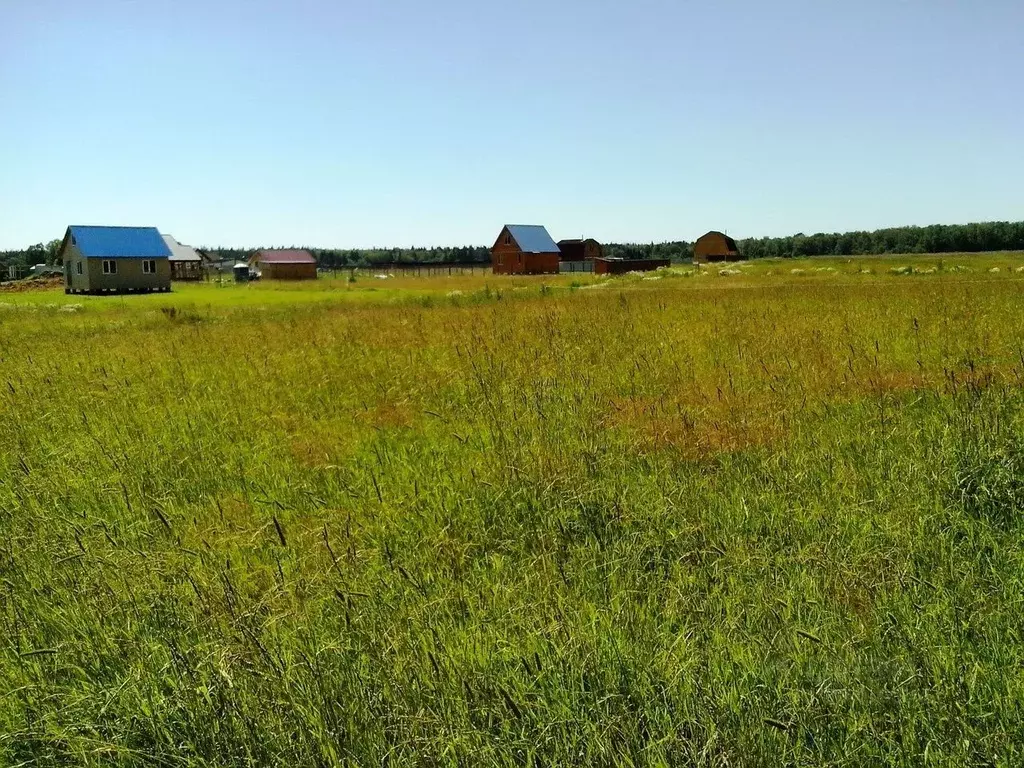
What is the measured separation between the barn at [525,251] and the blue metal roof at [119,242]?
3948 cm

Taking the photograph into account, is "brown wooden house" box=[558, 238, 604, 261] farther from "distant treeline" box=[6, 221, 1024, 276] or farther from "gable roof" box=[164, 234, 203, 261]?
"gable roof" box=[164, 234, 203, 261]

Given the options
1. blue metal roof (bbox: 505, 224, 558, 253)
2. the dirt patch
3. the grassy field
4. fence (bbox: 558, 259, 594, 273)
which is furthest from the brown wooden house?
the grassy field

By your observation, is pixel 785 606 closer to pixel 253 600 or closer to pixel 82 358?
pixel 253 600

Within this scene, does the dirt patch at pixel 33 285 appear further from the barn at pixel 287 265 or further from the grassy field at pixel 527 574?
the grassy field at pixel 527 574

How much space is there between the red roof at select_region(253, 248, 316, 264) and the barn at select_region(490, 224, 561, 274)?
2826cm

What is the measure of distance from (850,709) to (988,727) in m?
0.47

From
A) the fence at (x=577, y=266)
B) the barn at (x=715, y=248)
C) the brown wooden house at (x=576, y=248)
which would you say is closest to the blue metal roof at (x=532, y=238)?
the fence at (x=577, y=266)

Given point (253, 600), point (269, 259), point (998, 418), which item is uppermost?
point (269, 259)

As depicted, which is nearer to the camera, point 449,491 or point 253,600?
point 253,600

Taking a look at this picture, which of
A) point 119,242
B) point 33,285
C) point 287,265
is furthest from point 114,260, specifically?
point 287,265

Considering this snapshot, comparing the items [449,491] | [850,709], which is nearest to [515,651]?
[850,709]

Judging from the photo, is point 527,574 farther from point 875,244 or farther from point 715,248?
point 875,244

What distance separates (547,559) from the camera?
3883 mm

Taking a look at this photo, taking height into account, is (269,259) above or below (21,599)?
above
